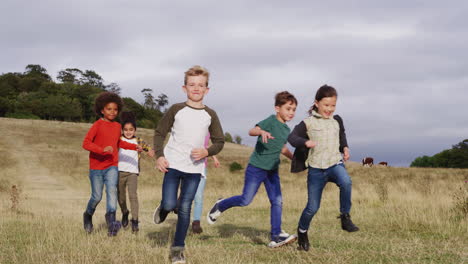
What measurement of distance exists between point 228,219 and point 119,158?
3.68 metres

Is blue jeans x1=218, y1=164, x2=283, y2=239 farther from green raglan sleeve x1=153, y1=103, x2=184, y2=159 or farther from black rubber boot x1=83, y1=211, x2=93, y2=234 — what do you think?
black rubber boot x1=83, y1=211, x2=93, y2=234

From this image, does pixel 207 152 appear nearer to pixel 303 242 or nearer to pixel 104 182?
pixel 303 242

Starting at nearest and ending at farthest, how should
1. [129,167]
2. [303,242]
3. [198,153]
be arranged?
[198,153] → [303,242] → [129,167]

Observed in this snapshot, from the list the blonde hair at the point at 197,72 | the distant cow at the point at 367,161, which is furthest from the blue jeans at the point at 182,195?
the distant cow at the point at 367,161

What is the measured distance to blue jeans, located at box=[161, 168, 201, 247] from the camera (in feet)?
15.7

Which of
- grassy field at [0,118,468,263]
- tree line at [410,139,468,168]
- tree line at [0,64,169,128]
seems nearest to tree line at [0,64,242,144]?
tree line at [0,64,169,128]

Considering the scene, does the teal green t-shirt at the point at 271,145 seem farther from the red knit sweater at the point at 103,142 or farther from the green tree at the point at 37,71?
the green tree at the point at 37,71

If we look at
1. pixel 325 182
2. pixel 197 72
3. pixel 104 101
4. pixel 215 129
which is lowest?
pixel 325 182

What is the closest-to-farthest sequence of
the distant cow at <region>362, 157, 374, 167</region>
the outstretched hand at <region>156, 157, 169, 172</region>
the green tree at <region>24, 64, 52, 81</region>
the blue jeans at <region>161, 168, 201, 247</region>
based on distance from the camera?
1. the outstretched hand at <region>156, 157, 169, 172</region>
2. the blue jeans at <region>161, 168, 201, 247</region>
3. the distant cow at <region>362, 157, 374, 167</region>
4. the green tree at <region>24, 64, 52, 81</region>

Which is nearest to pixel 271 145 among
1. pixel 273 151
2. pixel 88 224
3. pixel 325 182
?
pixel 273 151

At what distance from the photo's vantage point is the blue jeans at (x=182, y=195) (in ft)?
15.7

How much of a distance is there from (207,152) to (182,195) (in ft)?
1.88

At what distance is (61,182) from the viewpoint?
82.7 feet

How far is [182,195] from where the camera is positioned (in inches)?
192
